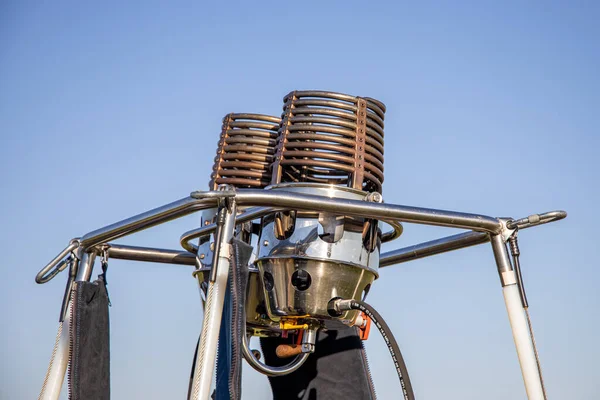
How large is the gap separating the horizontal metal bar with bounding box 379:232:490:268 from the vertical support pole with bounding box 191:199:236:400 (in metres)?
→ 0.68

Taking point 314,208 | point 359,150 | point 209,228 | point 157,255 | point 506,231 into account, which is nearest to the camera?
point 314,208

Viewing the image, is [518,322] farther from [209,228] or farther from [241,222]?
[209,228]

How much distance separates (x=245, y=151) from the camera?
2.61 m

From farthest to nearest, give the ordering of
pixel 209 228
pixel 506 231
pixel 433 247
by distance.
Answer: pixel 433 247
pixel 209 228
pixel 506 231

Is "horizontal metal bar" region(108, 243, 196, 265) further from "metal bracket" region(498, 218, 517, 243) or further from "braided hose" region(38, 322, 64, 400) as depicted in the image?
"metal bracket" region(498, 218, 517, 243)

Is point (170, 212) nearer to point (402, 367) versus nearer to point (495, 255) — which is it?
point (402, 367)

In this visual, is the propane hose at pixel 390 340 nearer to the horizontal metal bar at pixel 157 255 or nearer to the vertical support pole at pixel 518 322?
the vertical support pole at pixel 518 322

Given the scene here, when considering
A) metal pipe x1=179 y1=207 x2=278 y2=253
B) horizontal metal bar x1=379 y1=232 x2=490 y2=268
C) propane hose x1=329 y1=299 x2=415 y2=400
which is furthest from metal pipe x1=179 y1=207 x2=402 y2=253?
propane hose x1=329 y1=299 x2=415 y2=400

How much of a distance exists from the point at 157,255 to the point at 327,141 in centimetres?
90

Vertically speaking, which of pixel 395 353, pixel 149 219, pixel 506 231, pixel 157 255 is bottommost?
pixel 395 353

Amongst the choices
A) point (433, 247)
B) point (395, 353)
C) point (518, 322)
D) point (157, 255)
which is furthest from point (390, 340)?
point (157, 255)

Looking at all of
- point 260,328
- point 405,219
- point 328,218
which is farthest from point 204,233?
point 405,219

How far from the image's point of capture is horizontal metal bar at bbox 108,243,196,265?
287cm

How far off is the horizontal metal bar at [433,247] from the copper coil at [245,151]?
50 cm
